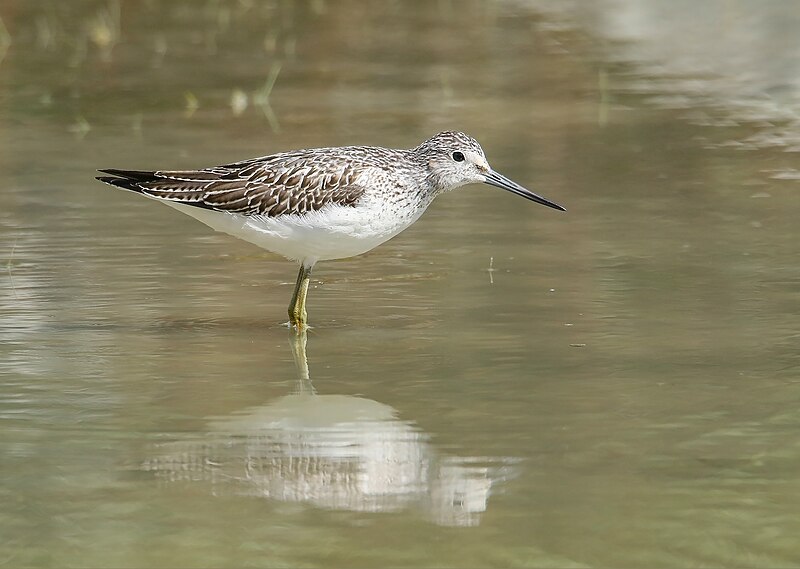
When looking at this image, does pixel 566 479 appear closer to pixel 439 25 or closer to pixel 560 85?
pixel 560 85

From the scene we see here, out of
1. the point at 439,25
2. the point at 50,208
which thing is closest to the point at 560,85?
the point at 439,25

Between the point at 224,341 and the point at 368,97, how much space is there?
8.86m

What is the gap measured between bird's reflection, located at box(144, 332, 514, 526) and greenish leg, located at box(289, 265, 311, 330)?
177 cm

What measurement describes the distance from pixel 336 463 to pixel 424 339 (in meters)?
2.31

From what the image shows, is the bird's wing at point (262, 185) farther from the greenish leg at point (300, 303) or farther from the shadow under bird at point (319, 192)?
the greenish leg at point (300, 303)

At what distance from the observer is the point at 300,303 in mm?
9805

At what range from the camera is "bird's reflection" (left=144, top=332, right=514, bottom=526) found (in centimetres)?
653

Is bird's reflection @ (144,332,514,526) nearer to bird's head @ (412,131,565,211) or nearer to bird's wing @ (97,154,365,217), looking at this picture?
bird's wing @ (97,154,365,217)

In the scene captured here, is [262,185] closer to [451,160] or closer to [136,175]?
[136,175]

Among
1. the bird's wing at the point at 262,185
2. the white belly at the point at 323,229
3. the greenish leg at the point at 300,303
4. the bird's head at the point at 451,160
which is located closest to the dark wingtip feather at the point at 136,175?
the bird's wing at the point at 262,185

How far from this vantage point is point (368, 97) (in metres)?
17.8

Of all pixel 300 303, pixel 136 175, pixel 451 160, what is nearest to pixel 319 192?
pixel 300 303

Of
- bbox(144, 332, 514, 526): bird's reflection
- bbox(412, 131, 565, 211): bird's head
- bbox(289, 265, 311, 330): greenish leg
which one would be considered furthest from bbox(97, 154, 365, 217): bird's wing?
bbox(144, 332, 514, 526): bird's reflection

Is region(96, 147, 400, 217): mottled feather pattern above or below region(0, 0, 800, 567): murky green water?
above
